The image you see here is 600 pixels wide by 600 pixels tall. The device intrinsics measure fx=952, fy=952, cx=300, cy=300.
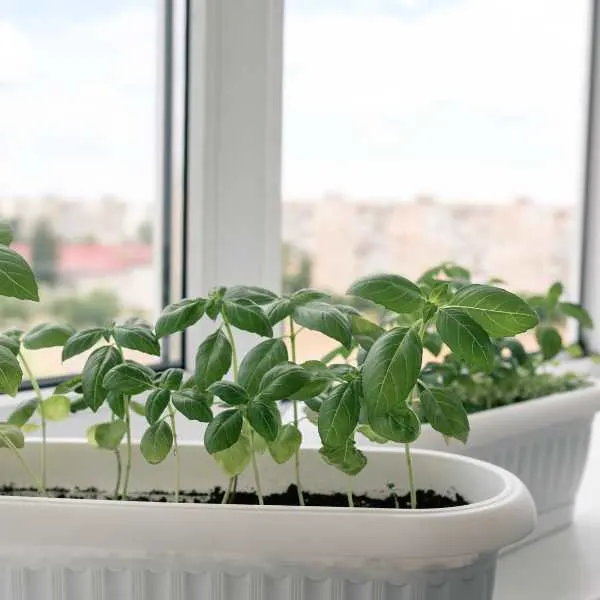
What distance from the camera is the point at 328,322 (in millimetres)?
701

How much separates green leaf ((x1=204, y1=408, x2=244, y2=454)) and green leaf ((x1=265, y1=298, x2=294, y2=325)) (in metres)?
0.08

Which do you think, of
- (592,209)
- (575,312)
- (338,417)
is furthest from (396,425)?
(592,209)

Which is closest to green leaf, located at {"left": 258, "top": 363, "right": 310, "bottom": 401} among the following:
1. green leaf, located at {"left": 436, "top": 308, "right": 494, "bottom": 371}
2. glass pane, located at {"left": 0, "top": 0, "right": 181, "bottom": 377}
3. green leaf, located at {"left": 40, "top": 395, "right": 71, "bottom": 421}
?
green leaf, located at {"left": 436, "top": 308, "right": 494, "bottom": 371}

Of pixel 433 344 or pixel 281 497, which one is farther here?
pixel 433 344

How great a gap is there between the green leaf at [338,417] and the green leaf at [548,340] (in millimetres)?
557

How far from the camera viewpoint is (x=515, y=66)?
2.25 meters

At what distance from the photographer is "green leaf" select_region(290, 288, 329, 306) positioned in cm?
74

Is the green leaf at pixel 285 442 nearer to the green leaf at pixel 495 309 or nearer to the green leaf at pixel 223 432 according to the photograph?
the green leaf at pixel 223 432

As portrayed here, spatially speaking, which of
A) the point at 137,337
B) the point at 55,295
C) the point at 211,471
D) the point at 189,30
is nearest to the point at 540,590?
the point at 211,471

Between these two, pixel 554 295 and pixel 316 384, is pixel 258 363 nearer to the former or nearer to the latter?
pixel 316 384

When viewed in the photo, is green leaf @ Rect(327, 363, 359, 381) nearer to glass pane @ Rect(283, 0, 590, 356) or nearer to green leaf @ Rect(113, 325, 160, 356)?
green leaf @ Rect(113, 325, 160, 356)

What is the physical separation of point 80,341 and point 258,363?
0.14 m

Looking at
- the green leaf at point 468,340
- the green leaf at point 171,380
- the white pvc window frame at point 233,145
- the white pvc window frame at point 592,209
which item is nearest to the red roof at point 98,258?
the white pvc window frame at point 592,209

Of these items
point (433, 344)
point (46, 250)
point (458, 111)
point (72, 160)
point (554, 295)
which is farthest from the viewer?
point (46, 250)
